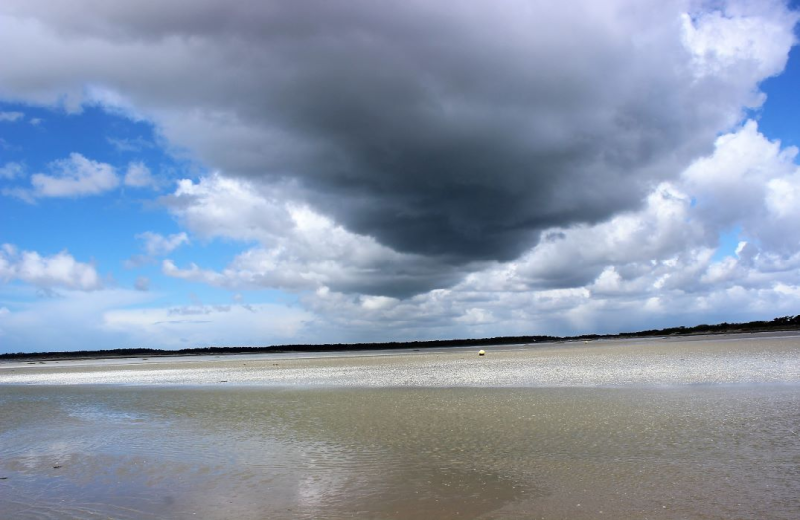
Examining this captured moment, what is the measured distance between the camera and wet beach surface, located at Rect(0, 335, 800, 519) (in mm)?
7445

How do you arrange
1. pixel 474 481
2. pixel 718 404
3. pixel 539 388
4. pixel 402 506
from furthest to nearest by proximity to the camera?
pixel 539 388 → pixel 718 404 → pixel 474 481 → pixel 402 506

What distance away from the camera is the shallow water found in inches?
291

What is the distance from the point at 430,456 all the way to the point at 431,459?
0.86ft

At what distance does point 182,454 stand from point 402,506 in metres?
6.44

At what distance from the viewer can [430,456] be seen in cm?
1048

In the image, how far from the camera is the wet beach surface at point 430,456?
7445mm

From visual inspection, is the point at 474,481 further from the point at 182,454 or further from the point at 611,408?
the point at 611,408

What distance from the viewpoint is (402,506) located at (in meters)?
7.43

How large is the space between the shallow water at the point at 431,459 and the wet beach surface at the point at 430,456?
1.6 inches

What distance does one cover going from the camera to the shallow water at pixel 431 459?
24.3 ft

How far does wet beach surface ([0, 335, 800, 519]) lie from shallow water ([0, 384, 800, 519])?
4cm

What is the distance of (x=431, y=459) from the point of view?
33.5 feet

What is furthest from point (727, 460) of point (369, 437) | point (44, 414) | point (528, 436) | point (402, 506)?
point (44, 414)

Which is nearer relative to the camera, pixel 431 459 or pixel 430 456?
pixel 431 459
